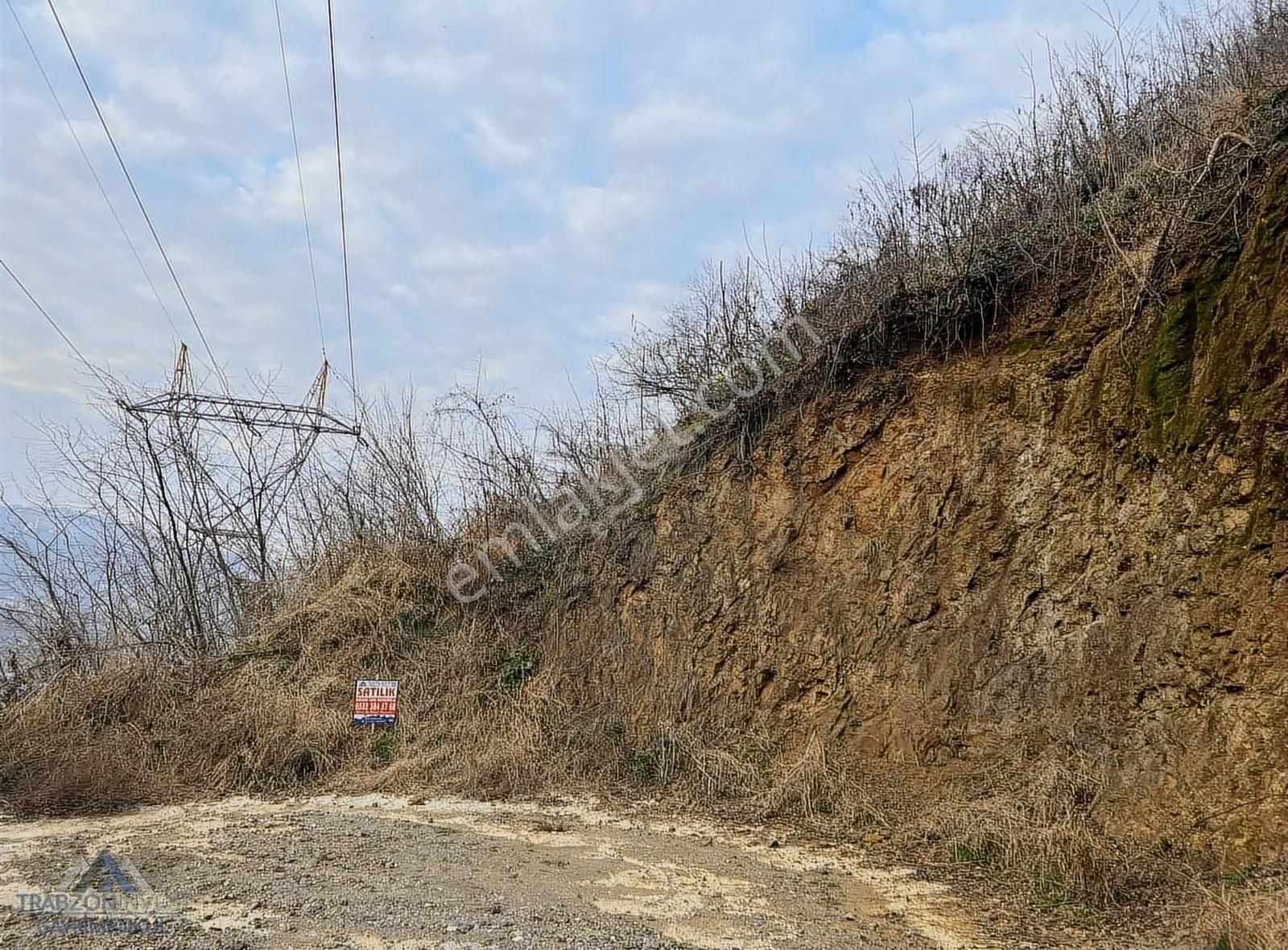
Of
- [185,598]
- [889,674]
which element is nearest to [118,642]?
[185,598]

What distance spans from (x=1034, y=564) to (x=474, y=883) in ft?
14.1

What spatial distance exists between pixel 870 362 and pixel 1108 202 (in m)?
2.13

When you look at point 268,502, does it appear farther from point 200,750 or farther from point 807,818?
point 807,818

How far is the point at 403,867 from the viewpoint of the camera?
4.95 m

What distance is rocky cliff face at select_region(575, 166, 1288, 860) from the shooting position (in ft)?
14.9

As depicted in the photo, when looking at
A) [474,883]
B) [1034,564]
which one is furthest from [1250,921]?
[474,883]

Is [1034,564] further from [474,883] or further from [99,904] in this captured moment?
[99,904]

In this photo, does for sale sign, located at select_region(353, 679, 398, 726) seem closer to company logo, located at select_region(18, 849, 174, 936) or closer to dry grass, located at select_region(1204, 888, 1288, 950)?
company logo, located at select_region(18, 849, 174, 936)

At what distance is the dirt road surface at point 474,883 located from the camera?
3.90 meters

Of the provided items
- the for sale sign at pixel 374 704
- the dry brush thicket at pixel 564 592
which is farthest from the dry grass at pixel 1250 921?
the for sale sign at pixel 374 704

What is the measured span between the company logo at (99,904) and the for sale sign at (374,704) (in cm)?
335

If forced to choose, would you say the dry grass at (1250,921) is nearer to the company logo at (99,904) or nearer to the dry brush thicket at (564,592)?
the dry brush thicket at (564,592)

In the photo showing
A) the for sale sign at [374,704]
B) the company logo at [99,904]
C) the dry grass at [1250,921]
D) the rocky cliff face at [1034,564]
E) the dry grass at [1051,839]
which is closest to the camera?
the dry grass at [1250,921]

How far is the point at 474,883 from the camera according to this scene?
468 centimetres
